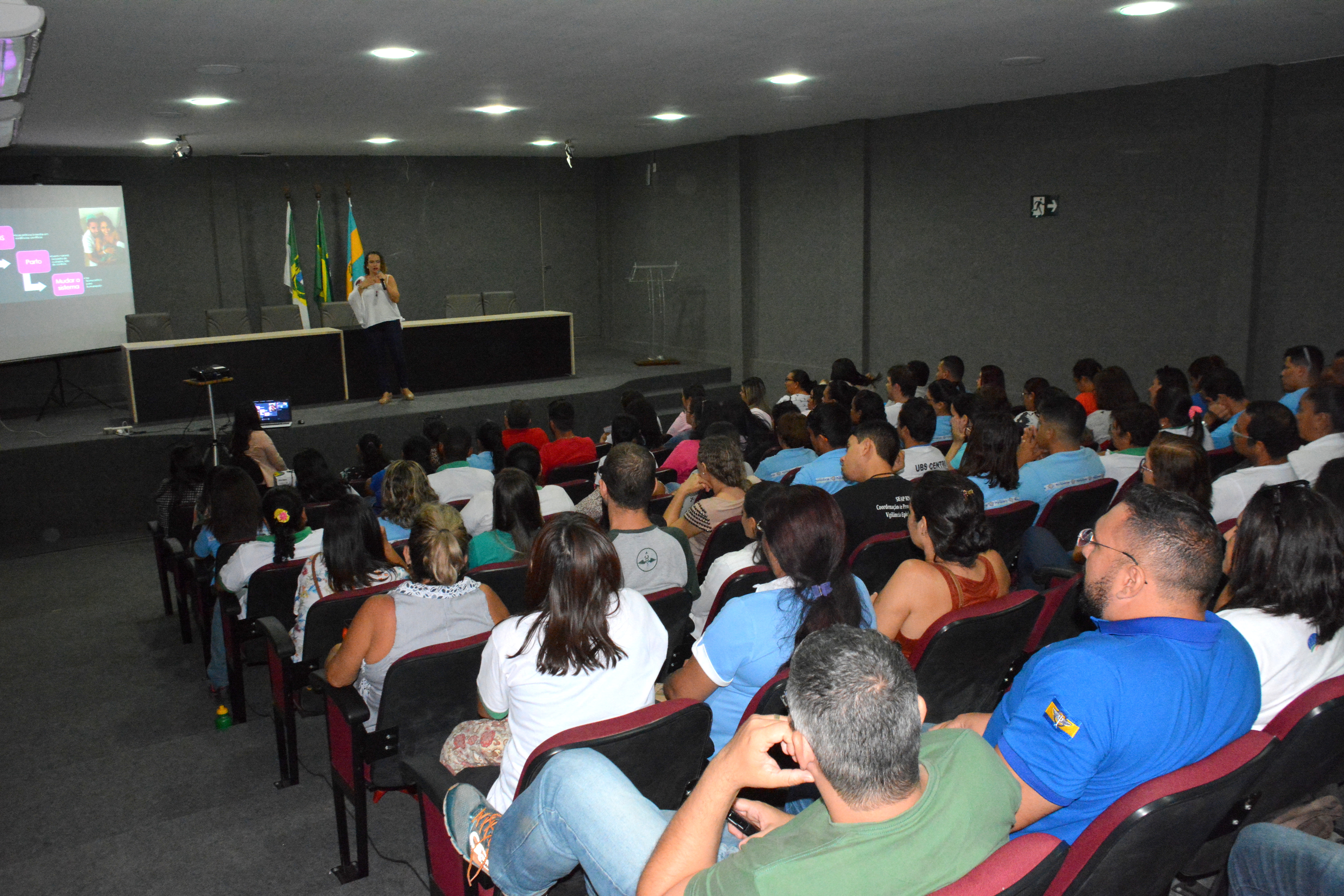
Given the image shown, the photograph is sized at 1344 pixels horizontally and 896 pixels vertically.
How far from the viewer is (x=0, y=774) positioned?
3797mm

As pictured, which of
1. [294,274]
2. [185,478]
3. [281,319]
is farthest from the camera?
[294,274]

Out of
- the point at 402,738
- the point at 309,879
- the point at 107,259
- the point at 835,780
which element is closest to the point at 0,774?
the point at 309,879

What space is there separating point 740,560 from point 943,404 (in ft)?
11.8

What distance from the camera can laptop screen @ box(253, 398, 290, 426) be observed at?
27.9 ft

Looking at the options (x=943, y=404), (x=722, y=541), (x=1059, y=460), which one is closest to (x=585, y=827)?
(x=722, y=541)

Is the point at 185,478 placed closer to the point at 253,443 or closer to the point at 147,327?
the point at 253,443

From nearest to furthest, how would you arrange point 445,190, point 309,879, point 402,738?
1. point 402,738
2. point 309,879
3. point 445,190

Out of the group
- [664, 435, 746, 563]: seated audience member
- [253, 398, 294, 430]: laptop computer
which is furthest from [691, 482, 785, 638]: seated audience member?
[253, 398, 294, 430]: laptop computer

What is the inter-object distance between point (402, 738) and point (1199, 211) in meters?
7.35

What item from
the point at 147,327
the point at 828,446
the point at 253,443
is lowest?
the point at 253,443

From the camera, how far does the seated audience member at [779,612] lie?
2389 mm

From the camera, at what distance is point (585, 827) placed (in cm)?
174

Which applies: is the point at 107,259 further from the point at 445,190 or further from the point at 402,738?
the point at 402,738

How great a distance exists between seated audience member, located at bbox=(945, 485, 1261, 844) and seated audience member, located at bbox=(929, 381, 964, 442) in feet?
13.8
